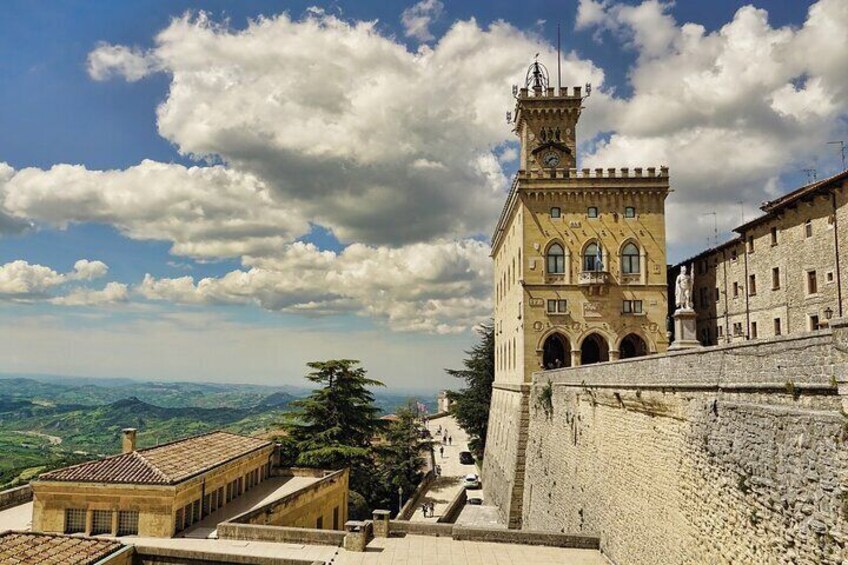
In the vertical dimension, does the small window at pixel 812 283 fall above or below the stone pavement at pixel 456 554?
above

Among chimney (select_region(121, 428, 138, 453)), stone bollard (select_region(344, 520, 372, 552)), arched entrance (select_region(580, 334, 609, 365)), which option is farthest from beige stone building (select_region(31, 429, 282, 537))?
arched entrance (select_region(580, 334, 609, 365))

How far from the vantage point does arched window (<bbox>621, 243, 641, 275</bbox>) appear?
32.4 m

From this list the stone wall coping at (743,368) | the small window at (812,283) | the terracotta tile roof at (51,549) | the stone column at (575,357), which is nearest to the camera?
the stone wall coping at (743,368)

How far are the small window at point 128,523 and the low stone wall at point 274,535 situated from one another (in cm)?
261

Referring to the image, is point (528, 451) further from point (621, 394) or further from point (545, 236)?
point (621, 394)

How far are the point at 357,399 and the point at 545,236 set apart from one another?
1456 centimetres

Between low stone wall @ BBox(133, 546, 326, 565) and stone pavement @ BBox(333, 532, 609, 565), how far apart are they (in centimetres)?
165

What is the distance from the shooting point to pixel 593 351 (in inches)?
1442

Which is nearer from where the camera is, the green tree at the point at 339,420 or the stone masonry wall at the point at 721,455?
the stone masonry wall at the point at 721,455

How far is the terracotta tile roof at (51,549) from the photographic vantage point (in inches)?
546

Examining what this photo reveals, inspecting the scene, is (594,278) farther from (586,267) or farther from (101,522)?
(101,522)

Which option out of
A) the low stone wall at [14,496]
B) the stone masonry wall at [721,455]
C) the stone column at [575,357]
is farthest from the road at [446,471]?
the low stone wall at [14,496]

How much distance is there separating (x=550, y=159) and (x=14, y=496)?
32728 millimetres

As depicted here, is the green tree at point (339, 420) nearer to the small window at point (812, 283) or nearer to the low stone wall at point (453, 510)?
the low stone wall at point (453, 510)
